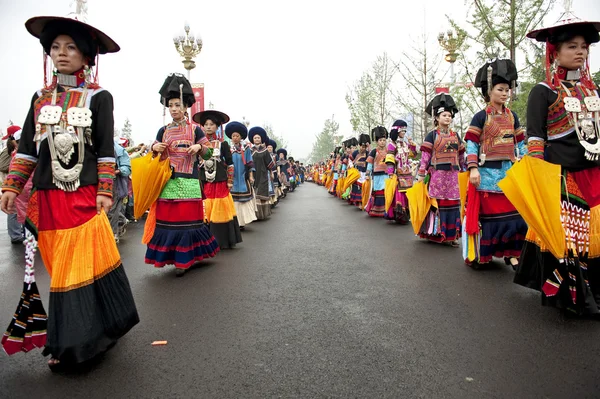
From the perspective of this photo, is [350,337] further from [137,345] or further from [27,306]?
[27,306]

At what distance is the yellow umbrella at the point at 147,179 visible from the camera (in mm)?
5191

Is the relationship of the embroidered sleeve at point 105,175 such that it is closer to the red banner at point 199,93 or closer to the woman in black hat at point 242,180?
the woman in black hat at point 242,180

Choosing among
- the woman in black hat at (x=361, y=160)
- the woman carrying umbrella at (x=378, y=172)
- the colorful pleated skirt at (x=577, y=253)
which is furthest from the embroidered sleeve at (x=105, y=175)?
the woman in black hat at (x=361, y=160)

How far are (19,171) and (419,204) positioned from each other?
5904 mm

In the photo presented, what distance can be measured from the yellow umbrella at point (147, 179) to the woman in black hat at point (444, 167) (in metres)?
4.28

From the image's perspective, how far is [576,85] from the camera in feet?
12.1

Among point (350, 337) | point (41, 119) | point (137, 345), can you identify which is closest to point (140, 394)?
point (137, 345)

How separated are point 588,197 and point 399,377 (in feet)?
7.89

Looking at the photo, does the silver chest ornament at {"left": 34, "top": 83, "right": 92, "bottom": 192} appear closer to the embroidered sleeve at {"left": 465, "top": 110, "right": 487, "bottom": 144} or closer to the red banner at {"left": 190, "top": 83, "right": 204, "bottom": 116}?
the embroidered sleeve at {"left": 465, "top": 110, "right": 487, "bottom": 144}

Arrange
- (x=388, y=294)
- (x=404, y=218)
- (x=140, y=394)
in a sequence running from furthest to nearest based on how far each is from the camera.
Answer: (x=404, y=218), (x=388, y=294), (x=140, y=394)

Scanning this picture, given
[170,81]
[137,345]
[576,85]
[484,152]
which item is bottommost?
[137,345]

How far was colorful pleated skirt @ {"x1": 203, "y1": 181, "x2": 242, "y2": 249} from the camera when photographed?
734 centimetres

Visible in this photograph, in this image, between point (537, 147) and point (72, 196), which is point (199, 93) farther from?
point (537, 147)

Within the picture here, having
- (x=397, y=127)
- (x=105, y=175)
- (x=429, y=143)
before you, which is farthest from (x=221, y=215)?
(x=397, y=127)
